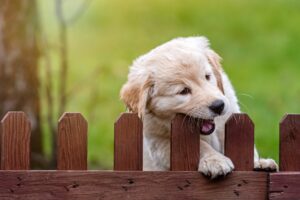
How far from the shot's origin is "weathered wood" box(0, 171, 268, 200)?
3.79m

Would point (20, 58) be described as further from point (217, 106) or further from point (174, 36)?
point (217, 106)

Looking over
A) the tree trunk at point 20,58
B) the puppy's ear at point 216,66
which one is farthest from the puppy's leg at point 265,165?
the tree trunk at point 20,58

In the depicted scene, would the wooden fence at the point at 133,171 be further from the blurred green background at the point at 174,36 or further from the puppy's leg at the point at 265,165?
the blurred green background at the point at 174,36

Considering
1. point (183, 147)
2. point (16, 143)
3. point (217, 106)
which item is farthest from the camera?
point (217, 106)

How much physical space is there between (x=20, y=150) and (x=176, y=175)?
699mm

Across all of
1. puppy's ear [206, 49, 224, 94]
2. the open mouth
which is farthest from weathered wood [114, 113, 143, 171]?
puppy's ear [206, 49, 224, 94]

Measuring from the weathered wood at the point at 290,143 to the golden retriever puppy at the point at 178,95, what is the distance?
7cm

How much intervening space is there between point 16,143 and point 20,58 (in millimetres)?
4143

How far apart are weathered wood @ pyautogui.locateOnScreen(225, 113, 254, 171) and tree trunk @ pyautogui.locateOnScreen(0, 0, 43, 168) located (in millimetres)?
4094

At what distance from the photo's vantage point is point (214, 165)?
3.91m

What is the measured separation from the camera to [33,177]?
3801mm

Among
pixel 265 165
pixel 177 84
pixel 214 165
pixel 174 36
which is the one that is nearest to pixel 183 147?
pixel 214 165

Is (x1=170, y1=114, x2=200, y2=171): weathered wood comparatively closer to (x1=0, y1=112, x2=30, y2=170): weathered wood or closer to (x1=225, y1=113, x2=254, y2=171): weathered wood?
(x1=225, y1=113, x2=254, y2=171): weathered wood

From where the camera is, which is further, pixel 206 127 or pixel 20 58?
pixel 20 58
